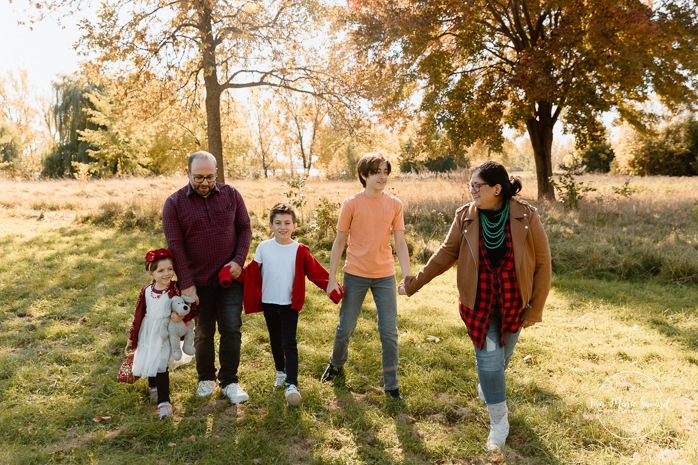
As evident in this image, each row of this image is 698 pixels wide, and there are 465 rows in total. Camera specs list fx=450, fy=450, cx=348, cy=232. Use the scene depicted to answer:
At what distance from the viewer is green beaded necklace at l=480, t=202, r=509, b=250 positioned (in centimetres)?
303

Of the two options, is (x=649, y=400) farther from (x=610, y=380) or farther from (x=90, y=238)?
(x=90, y=238)

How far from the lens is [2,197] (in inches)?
613

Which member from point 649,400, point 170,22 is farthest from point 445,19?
point 649,400

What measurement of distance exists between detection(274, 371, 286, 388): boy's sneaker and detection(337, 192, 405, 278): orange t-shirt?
1169mm

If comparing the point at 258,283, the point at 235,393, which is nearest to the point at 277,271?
the point at 258,283

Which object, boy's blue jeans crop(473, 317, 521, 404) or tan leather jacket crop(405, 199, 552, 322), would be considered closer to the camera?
tan leather jacket crop(405, 199, 552, 322)

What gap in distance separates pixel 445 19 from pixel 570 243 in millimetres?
7821

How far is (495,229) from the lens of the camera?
3.04 metres

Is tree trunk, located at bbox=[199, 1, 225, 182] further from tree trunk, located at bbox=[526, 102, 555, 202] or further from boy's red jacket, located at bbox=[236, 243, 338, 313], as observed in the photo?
boy's red jacket, located at bbox=[236, 243, 338, 313]

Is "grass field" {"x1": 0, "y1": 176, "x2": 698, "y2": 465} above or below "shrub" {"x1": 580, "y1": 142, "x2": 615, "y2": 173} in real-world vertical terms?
below

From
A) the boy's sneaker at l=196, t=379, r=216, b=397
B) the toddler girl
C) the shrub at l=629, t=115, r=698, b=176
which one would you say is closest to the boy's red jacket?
the toddler girl

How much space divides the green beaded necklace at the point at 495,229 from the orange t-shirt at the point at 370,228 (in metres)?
0.85

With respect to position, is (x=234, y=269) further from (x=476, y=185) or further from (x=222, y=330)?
(x=476, y=185)

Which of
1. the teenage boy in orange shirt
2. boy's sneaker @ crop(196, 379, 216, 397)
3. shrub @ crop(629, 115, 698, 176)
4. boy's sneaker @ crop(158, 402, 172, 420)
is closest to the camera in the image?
boy's sneaker @ crop(158, 402, 172, 420)
